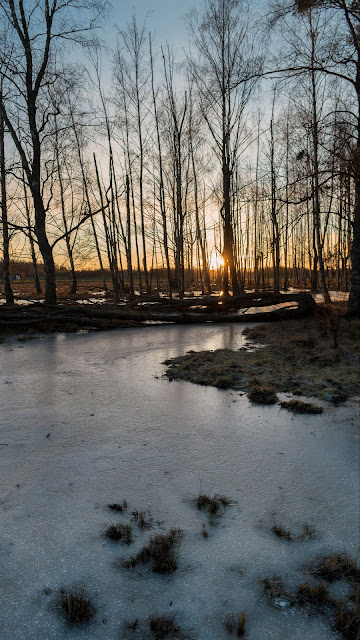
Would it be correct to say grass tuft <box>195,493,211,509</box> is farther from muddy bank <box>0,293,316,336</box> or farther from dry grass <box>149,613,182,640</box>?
muddy bank <box>0,293,316,336</box>

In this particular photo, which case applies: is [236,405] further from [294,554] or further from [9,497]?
[9,497]

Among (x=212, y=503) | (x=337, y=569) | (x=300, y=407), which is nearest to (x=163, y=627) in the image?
(x=212, y=503)

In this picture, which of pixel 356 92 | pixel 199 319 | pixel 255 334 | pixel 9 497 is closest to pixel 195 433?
pixel 9 497

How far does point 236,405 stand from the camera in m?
5.04

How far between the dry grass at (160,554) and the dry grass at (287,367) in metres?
3.50

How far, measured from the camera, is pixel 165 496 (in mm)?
2893

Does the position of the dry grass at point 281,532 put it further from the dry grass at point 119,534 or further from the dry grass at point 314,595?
the dry grass at point 119,534

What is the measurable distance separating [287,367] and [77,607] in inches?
215

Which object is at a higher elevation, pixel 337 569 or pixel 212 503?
pixel 212 503

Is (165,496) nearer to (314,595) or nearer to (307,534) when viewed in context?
(307,534)

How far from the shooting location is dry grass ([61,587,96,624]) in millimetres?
1831

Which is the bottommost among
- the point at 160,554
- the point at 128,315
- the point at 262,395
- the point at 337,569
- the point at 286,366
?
the point at 337,569

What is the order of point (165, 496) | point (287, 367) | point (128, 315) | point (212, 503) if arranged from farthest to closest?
point (128, 315) < point (287, 367) < point (165, 496) < point (212, 503)

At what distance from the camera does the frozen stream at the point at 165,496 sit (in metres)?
1.93
